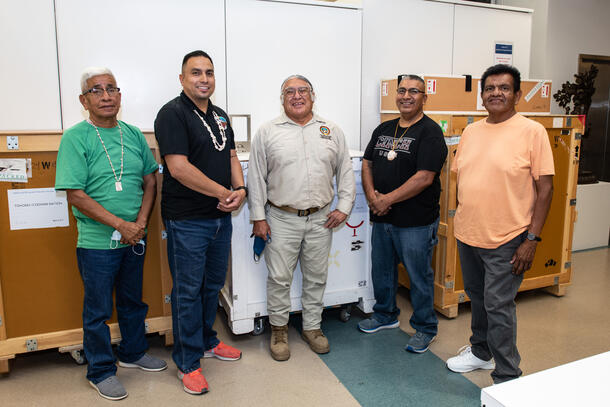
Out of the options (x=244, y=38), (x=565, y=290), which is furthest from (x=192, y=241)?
(x=565, y=290)

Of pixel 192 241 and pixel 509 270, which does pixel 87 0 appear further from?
pixel 509 270

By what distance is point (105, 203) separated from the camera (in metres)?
2.23

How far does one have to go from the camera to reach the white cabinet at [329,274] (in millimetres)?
2918

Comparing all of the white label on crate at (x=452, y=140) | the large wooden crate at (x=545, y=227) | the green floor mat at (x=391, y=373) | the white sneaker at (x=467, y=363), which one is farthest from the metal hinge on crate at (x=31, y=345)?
the white label on crate at (x=452, y=140)

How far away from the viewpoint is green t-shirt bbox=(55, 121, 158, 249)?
6.98ft

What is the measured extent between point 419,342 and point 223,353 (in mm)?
→ 1202

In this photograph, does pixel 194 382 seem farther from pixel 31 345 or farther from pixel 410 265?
pixel 410 265

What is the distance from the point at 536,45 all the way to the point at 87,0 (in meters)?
4.37

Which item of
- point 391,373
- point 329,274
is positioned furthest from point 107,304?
point 391,373

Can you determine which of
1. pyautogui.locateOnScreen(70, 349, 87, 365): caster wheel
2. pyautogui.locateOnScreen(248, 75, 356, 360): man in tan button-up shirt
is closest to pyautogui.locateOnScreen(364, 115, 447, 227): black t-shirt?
pyautogui.locateOnScreen(248, 75, 356, 360): man in tan button-up shirt

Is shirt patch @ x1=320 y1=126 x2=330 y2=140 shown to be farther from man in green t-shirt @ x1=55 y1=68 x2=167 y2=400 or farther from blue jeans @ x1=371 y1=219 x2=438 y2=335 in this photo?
man in green t-shirt @ x1=55 y1=68 x2=167 y2=400

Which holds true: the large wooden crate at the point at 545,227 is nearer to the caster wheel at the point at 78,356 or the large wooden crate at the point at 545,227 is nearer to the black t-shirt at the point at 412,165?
the black t-shirt at the point at 412,165

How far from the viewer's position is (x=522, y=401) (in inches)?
38.3

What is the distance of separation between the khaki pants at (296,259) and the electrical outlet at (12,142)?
139 cm
